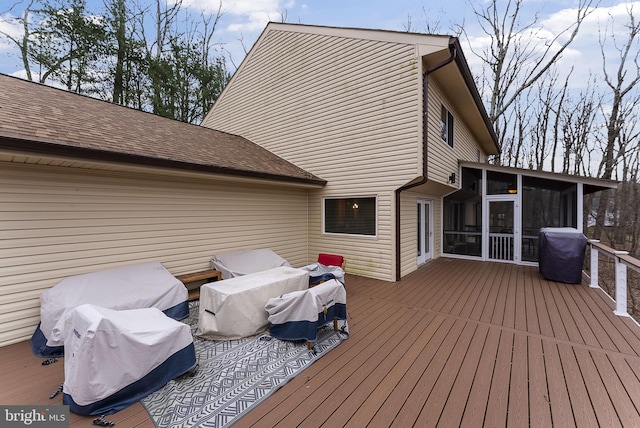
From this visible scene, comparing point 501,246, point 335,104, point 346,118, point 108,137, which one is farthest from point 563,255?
point 108,137

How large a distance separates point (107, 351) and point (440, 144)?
292 inches

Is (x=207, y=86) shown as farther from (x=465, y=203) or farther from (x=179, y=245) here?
(x=465, y=203)

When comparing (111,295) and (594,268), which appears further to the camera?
(594,268)

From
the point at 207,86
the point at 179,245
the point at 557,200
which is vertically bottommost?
the point at 179,245

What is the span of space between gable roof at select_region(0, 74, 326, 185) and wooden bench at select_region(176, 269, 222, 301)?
1.97 metres

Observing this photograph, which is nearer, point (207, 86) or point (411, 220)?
point (411, 220)

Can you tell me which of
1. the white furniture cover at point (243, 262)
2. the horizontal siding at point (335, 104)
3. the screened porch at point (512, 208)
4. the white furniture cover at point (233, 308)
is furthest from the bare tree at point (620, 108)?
the white furniture cover at point (233, 308)

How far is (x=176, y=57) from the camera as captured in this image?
14.2m

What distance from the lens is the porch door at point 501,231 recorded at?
25.7ft

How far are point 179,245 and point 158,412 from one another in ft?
11.3

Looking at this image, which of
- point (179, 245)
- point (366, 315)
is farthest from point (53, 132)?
point (366, 315)

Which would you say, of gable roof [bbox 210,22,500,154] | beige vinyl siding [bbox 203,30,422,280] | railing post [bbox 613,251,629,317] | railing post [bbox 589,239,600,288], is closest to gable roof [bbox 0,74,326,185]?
beige vinyl siding [bbox 203,30,422,280]

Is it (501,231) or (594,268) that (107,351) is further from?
(501,231)

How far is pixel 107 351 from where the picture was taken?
2.24 m
